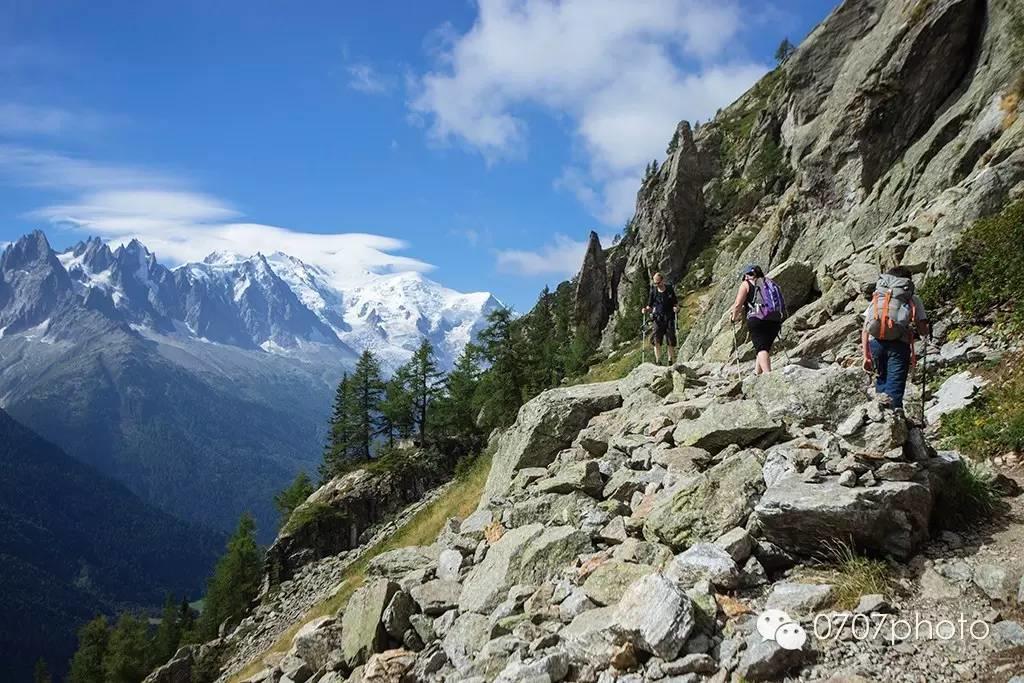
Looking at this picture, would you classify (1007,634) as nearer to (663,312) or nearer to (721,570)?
(721,570)

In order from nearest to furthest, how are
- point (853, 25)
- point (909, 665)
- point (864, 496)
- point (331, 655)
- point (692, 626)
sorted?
point (909, 665) < point (692, 626) < point (864, 496) < point (331, 655) < point (853, 25)

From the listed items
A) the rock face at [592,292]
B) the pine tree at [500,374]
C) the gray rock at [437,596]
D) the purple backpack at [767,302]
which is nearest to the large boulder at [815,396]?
the purple backpack at [767,302]

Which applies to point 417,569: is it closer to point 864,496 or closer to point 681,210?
point 864,496

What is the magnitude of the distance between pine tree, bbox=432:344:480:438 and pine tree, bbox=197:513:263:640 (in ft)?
92.4

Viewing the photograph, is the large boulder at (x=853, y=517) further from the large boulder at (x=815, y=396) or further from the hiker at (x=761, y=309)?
the hiker at (x=761, y=309)

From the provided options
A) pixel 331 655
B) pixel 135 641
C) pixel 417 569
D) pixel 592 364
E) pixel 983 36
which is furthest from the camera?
pixel 135 641

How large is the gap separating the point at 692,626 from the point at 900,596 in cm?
225

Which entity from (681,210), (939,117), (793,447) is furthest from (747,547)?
(681,210)

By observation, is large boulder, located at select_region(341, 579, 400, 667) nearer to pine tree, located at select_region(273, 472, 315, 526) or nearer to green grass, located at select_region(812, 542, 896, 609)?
green grass, located at select_region(812, 542, 896, 609)

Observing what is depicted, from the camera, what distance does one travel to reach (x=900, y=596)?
6.37 m

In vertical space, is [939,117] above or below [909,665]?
above

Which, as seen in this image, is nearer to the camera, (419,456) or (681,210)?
(419,456)

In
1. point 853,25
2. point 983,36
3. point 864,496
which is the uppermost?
point 853,25

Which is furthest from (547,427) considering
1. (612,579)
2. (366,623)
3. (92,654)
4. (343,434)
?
(92,654)
